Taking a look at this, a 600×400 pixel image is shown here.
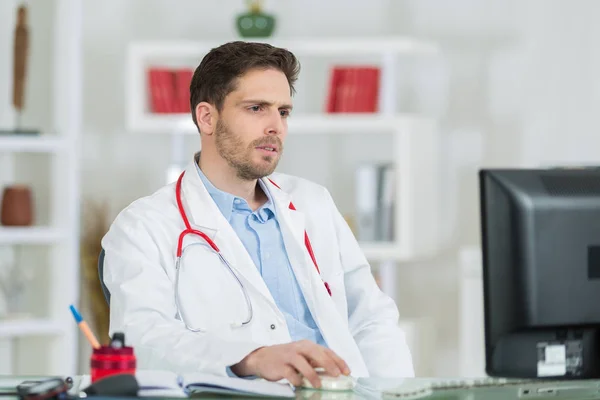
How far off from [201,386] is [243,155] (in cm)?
79

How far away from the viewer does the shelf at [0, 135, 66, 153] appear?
4.42 metres

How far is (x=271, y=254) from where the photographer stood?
239 cm

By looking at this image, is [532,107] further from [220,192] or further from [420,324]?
[220,192]

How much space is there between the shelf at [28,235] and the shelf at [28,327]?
33cm

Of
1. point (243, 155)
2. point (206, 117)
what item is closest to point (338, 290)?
point (243, 155)

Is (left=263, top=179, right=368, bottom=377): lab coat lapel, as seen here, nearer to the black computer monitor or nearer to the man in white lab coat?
the man in white lab coat

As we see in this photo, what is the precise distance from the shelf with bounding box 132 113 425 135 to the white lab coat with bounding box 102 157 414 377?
2.00 metres

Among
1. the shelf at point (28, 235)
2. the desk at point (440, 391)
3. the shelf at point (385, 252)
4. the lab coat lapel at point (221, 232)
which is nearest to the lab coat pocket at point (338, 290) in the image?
the lab coat lapel at point (221, 232)

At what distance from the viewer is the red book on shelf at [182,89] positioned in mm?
4691

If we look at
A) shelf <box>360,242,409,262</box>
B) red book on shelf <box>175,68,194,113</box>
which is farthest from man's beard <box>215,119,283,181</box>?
red book on shelf <box>175,68,194,113</box>

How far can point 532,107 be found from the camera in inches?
191

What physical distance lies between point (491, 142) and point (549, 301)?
311 centimetres

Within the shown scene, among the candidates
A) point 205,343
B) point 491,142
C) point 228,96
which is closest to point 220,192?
point 228,96

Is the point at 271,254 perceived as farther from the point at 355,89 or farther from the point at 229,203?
the point at 355,89
